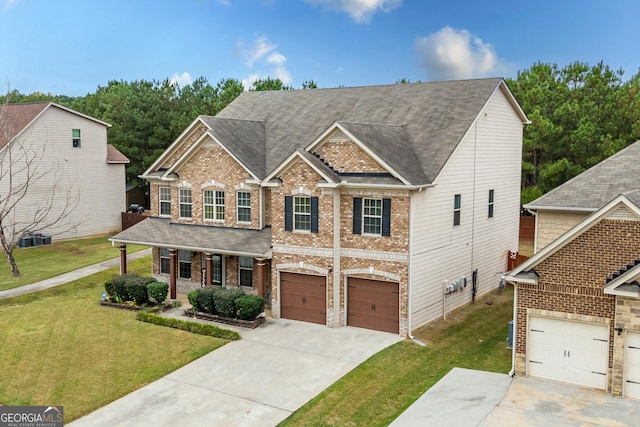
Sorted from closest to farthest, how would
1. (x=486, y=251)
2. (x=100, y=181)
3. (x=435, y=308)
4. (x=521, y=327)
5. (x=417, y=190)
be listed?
(x=521, y=327) → (x=417, y=190) → (x=435, y=308) → (x=486, y=251) → (x=100, y=181)

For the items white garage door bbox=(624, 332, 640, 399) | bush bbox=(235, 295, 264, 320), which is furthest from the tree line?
white garage door bbox=(624, 332, 640, 399)

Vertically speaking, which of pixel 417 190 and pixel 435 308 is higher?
pixel 417 190

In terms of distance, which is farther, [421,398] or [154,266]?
[154,266]

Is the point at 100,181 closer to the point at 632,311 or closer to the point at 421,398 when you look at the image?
the point at 421,398

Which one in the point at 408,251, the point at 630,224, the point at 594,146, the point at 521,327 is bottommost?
the point at 521,327

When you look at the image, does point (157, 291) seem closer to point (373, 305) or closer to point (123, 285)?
point (123, 285)

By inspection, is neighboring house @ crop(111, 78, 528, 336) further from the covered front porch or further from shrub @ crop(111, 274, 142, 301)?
shrub @ crop(111, 274, 142, 301)

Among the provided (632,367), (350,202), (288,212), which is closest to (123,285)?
(288,212)

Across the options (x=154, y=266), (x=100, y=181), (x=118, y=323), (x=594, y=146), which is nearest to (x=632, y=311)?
(x=118, y=323)
